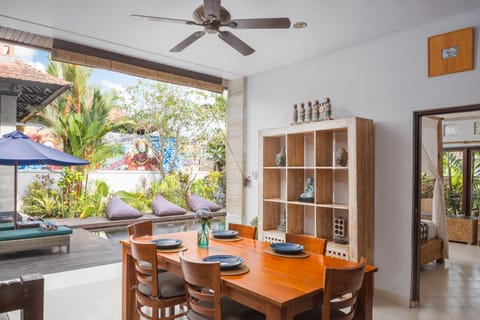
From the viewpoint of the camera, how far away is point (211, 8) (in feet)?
8.12

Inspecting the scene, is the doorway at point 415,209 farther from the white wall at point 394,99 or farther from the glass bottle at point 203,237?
the glass bottle at point 203,237

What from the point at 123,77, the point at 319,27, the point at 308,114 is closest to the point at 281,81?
the point at 308,114

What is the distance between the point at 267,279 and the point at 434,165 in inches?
195

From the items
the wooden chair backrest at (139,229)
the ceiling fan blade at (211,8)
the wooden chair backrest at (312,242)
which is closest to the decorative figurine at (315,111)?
the wooden chair backrest at (312,242)

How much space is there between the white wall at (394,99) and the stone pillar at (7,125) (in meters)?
4.77

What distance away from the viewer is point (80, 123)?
8.15 m

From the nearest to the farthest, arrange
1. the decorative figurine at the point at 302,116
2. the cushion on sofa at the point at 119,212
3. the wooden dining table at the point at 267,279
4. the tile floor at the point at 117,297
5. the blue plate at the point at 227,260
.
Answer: the wooden dining table at the point at 267,279
the blue plate at the point at 227,260
the tile floor at the point at 117,297
the decorative figurine at the point at 302,116
the cushion on sofa at the point at 119,212

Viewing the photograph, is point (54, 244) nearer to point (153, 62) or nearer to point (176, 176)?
point (153, 62)

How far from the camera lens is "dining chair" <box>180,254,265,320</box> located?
1861 millimetres

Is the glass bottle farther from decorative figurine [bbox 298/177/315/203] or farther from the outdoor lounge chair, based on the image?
the outdoor lounge chair

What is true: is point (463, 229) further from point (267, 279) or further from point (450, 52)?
point (267, 279)

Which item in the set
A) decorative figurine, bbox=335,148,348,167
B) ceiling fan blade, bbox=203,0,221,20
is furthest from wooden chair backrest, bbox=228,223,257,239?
ceiling fan blade, bbox=203,0,221,20

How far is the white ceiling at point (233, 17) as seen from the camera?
311 centimetres

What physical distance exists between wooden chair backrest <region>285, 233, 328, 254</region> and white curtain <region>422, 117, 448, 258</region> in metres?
3.67
